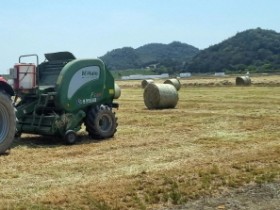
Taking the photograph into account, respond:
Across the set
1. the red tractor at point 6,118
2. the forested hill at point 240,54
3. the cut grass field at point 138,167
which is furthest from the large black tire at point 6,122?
the forested hill at point 240,54

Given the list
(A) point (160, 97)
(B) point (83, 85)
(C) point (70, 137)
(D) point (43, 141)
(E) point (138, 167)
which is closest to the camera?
(E) point (138, 167)

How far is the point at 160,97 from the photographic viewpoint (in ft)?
61.6

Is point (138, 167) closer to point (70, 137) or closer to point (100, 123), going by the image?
point (70, 137)

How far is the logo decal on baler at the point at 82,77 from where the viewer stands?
1044cm

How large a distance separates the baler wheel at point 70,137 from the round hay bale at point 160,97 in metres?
8.80

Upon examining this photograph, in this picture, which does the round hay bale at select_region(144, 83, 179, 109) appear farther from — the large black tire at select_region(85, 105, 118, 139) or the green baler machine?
the large black tire at select_region(85, 105, 118, 139)

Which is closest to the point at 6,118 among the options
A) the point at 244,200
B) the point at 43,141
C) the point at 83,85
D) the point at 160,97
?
the point at 43,141

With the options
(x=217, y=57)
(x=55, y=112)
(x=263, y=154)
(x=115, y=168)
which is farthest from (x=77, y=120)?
(x=217, y=57)

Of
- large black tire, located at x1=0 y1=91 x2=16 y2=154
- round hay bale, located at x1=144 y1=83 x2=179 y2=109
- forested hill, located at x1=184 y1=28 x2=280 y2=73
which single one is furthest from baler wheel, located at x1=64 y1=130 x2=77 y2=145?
forested hill, located at x1=184 y1=28 x2=280 y2=73

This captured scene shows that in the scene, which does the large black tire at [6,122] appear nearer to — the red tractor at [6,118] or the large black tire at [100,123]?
the red tractor at [6,118]

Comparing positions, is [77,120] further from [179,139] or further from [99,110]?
[179,139]

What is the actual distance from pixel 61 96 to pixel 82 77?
0.71 metres

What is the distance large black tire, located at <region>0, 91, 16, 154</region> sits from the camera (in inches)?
341

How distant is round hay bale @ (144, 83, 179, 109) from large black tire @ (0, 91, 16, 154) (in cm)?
1036
